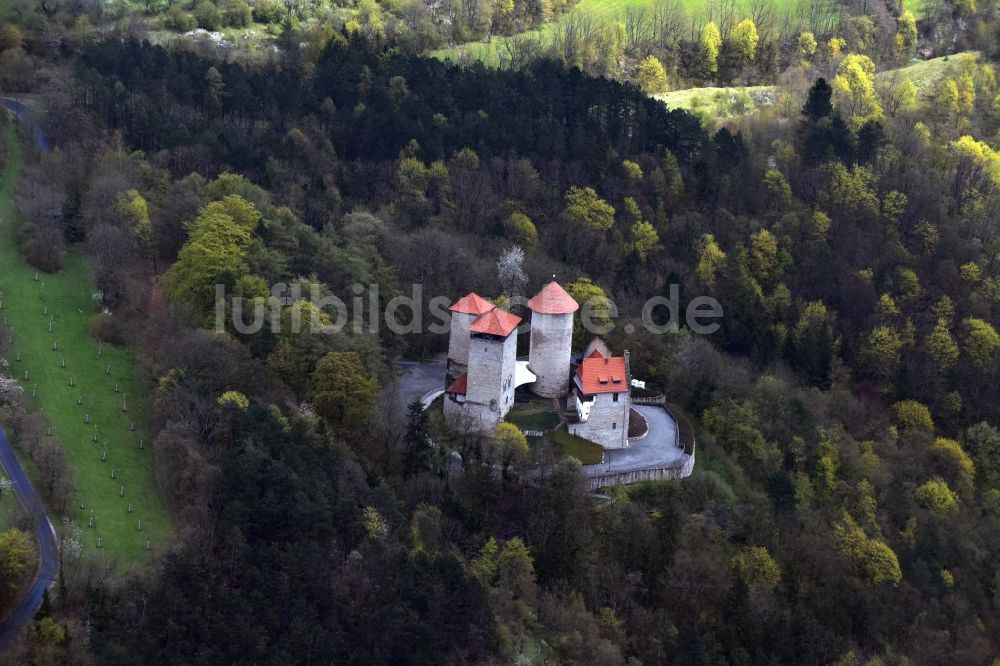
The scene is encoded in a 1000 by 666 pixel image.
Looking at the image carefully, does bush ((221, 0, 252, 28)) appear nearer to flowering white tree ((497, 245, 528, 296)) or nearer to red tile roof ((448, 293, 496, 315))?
flowering white tree ((497, 245, 528, 296))

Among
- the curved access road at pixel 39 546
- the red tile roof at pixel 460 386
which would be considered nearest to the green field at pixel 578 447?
the red tile roof at pixel 460 386

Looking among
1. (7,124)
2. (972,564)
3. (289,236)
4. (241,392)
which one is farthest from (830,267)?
(7,124)

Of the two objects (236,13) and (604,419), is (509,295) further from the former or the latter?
(236,13)

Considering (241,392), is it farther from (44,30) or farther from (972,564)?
(44,30)

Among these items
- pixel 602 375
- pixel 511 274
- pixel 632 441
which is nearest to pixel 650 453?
pixel 632 441

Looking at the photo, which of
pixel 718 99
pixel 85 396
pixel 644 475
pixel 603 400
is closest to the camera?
pixel 85 396
